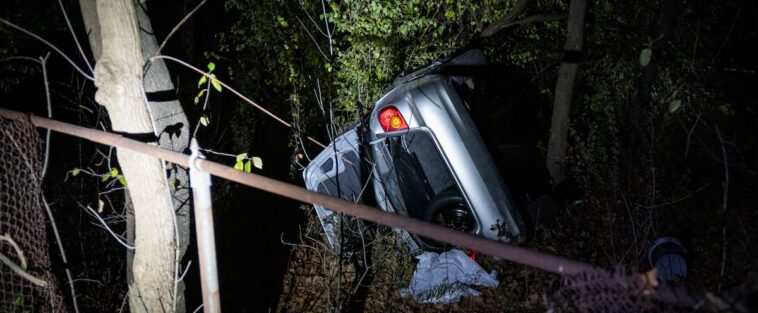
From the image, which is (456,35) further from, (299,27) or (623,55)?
(623,55)

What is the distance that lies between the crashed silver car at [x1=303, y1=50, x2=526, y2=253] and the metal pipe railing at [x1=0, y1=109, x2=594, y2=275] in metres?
1.86

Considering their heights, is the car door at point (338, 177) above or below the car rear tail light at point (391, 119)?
below

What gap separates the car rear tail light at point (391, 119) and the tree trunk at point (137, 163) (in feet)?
7.34

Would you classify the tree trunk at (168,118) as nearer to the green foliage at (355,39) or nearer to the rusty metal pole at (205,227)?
the rusty metal pole at (205,227)

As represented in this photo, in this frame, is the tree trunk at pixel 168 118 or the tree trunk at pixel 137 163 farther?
the tree trunk at pixel 168 118

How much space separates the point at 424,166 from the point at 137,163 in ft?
10.6

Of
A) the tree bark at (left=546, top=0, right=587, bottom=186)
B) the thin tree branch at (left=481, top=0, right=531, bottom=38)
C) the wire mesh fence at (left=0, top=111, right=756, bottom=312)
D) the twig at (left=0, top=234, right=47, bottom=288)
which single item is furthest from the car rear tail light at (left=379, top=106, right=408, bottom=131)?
the thin tree branch at (left=481, top=0, right=531, bottom=38)

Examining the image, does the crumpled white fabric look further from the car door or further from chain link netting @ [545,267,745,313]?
chain link netting @ [545,267,745,313]

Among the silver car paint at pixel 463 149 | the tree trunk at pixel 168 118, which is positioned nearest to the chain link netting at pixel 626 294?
the tree trunk at pixel 168 118

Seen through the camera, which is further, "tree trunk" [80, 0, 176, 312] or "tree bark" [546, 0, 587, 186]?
"tree bark" [546, 0, 587, 186]

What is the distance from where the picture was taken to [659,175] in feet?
16.6

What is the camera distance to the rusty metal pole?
180 cm

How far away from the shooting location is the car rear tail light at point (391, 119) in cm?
431

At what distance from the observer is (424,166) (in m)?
5.17
